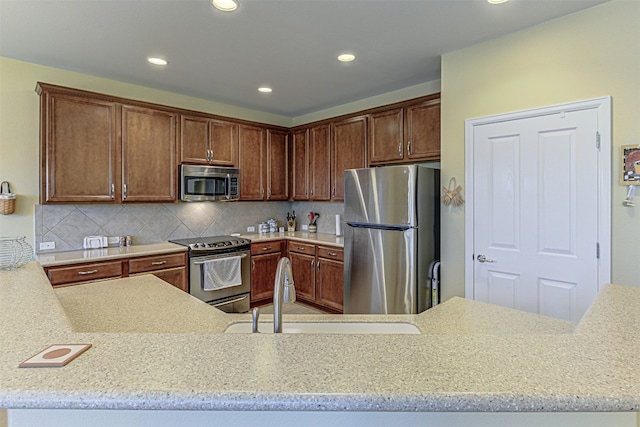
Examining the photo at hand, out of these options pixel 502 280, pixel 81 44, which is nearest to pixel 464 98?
pixel 502 280

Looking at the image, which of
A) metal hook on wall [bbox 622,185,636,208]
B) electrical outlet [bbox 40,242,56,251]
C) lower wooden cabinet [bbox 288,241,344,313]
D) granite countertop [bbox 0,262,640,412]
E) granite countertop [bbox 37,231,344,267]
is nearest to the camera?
granite countertop [bbox 0,262,640,412]

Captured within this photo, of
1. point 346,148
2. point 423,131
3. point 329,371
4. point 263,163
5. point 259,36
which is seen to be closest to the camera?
point 329,371

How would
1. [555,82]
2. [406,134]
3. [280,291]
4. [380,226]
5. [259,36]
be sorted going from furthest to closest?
[406,134]
[380,226]
[259,36]
[555,82]
[280,291]

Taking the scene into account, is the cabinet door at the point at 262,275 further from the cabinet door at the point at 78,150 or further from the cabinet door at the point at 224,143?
the cabinet door at the point at 78,150

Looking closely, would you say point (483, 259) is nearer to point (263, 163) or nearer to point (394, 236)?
point (394, 236)

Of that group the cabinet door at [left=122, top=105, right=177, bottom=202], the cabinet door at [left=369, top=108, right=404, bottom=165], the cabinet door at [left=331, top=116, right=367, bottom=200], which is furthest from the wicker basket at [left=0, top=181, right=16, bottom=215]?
the cabinet door at [left=369, top=108, right=404, bottom=165]

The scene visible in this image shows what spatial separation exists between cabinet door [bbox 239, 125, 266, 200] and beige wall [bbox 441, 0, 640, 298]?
2.58 metres

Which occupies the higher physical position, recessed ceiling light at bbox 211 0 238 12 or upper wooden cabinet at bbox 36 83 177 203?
recessed ceiling light at bbox 211 0 238 12

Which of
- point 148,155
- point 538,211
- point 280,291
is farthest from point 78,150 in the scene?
point 538,211

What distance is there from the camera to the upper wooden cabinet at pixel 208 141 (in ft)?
12.8

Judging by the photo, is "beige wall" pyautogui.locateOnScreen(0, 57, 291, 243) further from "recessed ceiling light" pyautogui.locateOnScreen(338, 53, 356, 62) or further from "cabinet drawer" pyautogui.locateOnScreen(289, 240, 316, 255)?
"cabinet drawer" pyautogui.locateOnScreen(289, 240, 316, 255)

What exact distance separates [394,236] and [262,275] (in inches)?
80.4

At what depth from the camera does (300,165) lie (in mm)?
4883

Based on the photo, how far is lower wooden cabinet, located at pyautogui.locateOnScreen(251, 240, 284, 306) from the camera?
4.22 meters
